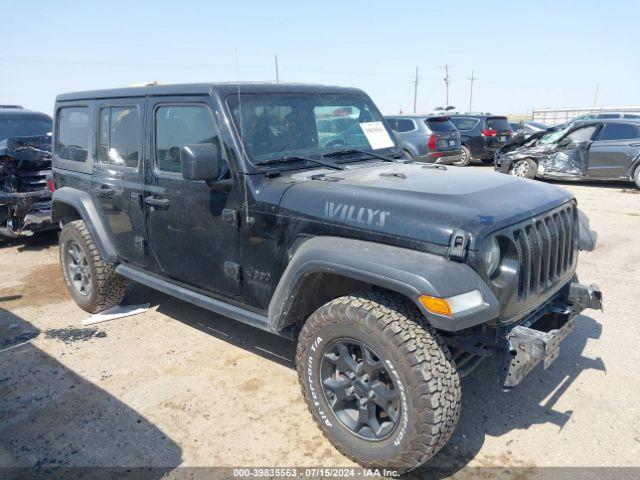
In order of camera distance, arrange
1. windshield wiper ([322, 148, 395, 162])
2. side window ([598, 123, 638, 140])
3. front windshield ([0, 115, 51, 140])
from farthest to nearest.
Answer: side window ([598, 123, 638, 140]) < front windshield ([0, 115, 51, 140]) < windshield wiper ([322, 148, 395, 162])

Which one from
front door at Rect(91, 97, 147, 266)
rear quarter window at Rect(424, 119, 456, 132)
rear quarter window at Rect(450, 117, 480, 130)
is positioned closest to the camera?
front door at Rect(91, 97, 147, 266)

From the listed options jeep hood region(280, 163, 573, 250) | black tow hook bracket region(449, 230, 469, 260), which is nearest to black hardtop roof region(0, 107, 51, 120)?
jeep hood region(280, 163, 573, 250)

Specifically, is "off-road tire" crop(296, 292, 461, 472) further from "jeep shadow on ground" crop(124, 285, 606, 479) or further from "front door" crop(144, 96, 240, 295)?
"front door" crop(144, 96, 240, 295)

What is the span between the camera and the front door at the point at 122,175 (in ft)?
13.3

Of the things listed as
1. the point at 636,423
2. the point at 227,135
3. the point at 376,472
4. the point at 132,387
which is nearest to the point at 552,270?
the point at 636,423

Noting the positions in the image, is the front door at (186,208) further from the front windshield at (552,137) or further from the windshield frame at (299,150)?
the front windshield at (552,137)

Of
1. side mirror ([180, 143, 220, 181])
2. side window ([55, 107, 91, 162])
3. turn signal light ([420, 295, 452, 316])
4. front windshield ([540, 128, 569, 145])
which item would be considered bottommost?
turn signal light ([420, 295, 452, 316])

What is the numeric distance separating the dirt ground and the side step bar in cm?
54

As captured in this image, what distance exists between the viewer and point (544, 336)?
2598 millimetres

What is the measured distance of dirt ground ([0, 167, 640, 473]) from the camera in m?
2.93

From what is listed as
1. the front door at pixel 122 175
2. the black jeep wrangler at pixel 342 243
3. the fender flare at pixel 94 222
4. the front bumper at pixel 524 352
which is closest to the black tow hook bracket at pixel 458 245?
the black jeep wrangler at pixel 342 243

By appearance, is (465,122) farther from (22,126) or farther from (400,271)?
(400,271)

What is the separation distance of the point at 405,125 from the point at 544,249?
10.4m

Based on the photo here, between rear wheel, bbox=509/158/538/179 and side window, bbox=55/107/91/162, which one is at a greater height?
side window, bbox=55/107/91/162
